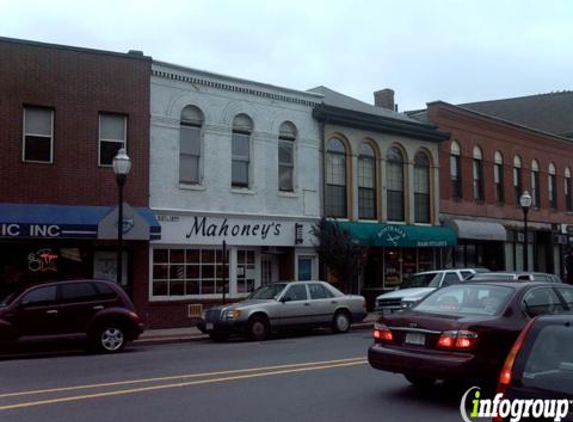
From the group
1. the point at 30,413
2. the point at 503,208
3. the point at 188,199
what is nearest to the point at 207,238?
the point at 188,199

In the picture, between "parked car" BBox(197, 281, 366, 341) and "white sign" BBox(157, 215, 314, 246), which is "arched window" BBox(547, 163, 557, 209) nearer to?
"white sign" BBox(157, 215, 314, 246)

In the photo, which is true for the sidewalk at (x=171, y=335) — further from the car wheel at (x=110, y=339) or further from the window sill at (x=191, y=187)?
the window sill at (x=191, y=187)

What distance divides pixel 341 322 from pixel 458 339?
11294 millimetres

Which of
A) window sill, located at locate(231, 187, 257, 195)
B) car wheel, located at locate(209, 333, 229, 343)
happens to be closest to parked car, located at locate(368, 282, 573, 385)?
car wheel, located at locate(209, 333, 229, 343)

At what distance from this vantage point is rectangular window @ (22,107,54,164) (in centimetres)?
1923

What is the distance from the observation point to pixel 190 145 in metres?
22.1

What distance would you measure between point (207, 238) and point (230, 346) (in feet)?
21.4

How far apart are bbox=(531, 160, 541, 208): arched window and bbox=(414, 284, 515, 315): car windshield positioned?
28089mm

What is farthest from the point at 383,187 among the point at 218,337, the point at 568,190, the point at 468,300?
the point at 468,300

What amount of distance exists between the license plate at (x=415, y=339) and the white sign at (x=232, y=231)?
13346 mm

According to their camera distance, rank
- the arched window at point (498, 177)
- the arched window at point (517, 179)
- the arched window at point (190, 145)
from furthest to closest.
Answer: the arched window at point (517, 179), the arched window at point (498, 177), the arched window at point (190, 145)

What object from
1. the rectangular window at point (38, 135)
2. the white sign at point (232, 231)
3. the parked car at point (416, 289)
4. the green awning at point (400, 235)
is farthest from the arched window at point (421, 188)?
the rectangular window at point (38, 135)

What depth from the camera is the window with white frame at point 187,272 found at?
2106 centimetres

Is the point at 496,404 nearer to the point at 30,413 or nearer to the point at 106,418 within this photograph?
the point at 106,418
